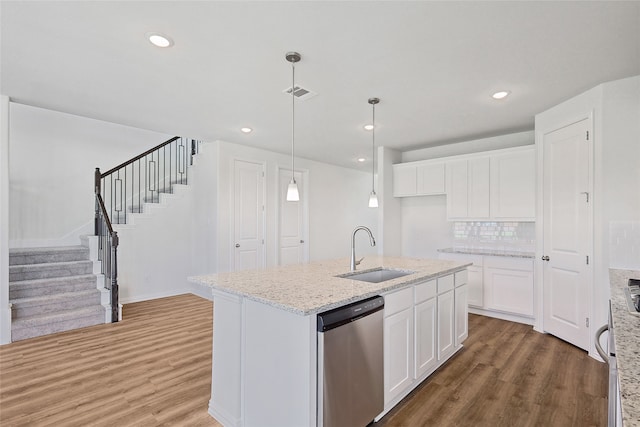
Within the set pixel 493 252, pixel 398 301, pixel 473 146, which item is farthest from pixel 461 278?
A: pixel 473 146

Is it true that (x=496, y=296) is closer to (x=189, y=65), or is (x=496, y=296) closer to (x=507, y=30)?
(x=507, y=30)

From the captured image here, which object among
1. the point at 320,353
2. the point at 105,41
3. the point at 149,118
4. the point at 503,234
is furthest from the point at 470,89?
the point at 149,118

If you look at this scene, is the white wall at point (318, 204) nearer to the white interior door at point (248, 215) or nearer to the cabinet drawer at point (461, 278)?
the white interior door at point (248, 215)

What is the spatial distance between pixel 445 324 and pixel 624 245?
173cm

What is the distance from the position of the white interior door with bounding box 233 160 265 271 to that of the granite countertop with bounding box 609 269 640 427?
4.53 meters

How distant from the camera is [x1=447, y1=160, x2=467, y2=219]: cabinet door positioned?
469cm

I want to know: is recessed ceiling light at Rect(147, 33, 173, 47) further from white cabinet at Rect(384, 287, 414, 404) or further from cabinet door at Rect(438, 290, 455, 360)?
cabinet door at Rect(438, 290, 455, 360)

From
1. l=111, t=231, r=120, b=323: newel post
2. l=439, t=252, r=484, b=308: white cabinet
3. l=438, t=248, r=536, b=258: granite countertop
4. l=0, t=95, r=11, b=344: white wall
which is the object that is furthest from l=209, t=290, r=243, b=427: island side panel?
l=438, t=248, r=536, b=258: granite countertop

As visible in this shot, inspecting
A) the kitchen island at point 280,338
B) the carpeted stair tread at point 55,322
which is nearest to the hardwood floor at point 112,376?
the carpeted stair tread at point 55,322

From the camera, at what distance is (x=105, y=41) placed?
7.42ft

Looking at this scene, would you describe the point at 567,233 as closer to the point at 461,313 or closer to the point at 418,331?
the point at 461,313

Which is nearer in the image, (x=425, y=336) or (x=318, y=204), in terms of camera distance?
(x=425, y=336)

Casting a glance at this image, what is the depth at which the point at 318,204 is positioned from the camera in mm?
6773

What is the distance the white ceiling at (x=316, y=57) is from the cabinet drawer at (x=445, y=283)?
5.76 feet
